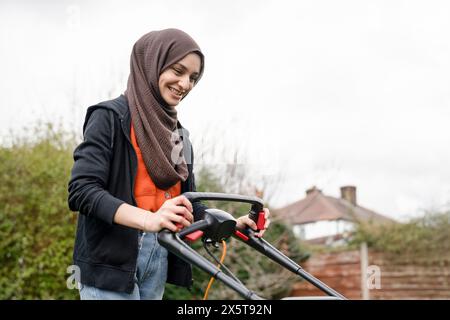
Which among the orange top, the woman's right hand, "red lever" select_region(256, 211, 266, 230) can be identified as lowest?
the woman's right hand

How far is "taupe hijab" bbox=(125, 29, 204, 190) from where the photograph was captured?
1.91m

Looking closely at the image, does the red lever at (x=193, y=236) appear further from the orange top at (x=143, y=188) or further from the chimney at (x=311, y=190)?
the chimney at (x=311, y=190)

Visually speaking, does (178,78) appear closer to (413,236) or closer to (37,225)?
(37,225)

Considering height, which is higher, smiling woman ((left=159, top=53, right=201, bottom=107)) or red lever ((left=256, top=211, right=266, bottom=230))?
smiling woman ((left=159, top=53, right=201, bottom=107))

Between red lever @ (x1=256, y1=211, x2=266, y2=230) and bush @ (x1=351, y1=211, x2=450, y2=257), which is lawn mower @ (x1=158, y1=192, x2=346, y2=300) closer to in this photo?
red lever @ (x1=256, y1=211, x2=266, y2=230)

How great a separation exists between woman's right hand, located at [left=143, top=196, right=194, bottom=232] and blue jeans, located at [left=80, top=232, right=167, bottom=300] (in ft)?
1.05

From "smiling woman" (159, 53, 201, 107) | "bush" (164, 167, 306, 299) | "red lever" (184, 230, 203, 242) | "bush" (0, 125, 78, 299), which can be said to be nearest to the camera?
"red lever" (184, 230, 203, 242)

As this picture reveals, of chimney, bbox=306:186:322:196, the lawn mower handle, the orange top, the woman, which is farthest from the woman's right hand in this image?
chimney, bbox=306:186:322:196

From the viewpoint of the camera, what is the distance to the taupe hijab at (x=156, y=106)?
6.28 feet

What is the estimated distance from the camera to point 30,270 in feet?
16.9

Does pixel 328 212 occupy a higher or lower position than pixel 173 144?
higher

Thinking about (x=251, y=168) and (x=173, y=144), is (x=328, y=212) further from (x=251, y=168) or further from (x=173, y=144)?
(x=173, y=144)
